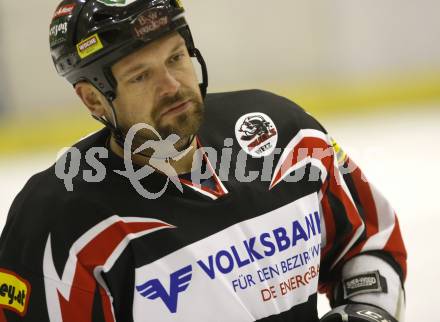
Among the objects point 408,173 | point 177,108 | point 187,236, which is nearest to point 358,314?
point 187,236

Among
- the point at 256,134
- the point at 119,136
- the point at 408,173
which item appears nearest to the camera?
the point at 119,136

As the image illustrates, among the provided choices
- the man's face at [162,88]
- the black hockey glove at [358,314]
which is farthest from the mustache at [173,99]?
the black hockey glove at [358,314]

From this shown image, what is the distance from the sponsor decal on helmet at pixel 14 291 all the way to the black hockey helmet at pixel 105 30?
1.27 feet

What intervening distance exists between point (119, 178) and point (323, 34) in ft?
13.1

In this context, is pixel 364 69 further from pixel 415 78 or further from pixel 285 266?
pixel 285 266

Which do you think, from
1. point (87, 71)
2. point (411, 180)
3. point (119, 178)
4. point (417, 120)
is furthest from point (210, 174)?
→ point (417, 120)

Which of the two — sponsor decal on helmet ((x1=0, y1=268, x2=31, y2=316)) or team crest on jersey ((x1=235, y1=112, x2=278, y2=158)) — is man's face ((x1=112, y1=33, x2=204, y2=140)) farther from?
sponsor decal on helmet ((x1=0, y1=268, x2=31, y2=316))

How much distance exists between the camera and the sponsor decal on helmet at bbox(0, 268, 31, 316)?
4.84 feet

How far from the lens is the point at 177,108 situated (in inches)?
60.1

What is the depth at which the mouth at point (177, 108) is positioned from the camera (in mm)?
1520

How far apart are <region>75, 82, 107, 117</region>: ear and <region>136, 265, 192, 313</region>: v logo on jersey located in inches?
14.7

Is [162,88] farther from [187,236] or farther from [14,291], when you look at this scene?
[14,291]

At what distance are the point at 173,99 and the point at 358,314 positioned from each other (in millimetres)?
578

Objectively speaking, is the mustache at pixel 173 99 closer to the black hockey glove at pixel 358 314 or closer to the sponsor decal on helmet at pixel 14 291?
the sponsor decal on helmet at pixel 14 291
